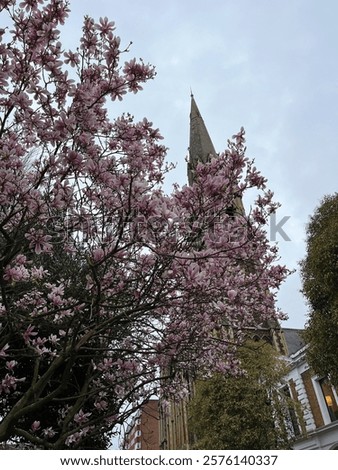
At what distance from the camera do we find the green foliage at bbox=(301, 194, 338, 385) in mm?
11469

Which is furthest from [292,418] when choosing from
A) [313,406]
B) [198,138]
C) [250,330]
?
[198,138]

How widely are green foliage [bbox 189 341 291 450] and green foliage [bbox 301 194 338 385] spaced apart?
12.4 ft

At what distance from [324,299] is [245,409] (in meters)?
6.72

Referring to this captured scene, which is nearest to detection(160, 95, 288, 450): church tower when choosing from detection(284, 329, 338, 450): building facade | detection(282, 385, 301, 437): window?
detection(284, 329, 338, 450): building facade

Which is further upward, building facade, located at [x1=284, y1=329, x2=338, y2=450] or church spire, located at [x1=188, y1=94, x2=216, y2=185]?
church spire, located at [x1=188, y1=94, x2=216, y2=185]

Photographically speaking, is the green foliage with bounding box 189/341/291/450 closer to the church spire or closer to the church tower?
the church tower

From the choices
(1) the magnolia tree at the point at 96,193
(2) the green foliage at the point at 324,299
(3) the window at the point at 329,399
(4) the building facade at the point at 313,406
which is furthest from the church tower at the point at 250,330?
(1) the magnolia tree at the point at 96,193

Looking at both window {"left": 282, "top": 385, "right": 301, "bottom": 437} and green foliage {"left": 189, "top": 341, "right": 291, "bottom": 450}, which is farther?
window {"left": 282, "top": 385, "right": 301, "bottom": 437}

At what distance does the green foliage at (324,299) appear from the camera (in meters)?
11.5

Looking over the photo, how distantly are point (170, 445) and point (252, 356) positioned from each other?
3091 cm

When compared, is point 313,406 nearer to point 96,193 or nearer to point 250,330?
point 250,330

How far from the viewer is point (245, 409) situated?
51.7ft
